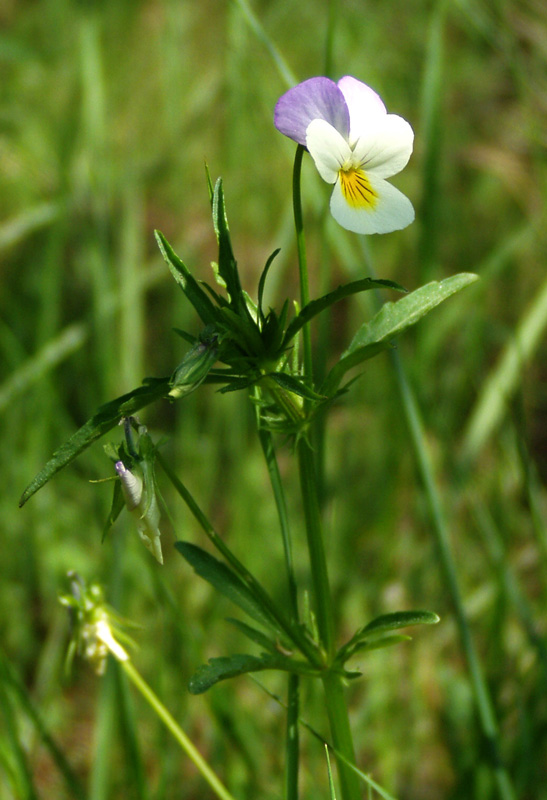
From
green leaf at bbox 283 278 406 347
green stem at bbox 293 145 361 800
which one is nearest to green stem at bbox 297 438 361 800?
green stem at bbox 293 145 361 800

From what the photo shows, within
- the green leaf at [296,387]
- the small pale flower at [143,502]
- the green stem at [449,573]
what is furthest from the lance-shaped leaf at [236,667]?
the green stem at [449,573]

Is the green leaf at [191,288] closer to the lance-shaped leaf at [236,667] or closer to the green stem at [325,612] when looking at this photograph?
the green stem at [325,612]

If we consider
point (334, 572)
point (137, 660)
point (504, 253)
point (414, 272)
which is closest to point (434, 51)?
A: point (504, 253)

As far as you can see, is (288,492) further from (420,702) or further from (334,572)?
(420,702)

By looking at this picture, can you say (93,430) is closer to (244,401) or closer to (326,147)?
(326,147)

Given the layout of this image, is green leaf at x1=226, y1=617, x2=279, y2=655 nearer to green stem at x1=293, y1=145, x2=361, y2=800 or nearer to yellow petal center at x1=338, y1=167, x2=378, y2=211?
green stem at x1=293, y1=145, x2=361, y2=800
